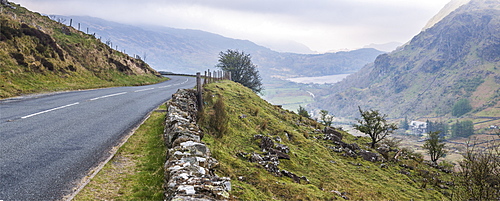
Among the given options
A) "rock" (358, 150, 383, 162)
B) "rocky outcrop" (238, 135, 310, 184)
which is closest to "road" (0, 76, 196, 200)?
"rocky outcrop" (238, 135, 310, 184)

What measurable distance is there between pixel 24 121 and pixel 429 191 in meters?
23.4

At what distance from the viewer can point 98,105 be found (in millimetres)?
16016

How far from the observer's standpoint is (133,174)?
7566mm

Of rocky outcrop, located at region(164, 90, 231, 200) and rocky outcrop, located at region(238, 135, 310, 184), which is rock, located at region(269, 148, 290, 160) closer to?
rocky outcrop, located at region(238, 135, 310, 184)

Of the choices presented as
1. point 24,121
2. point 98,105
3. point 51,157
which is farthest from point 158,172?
point 98,105

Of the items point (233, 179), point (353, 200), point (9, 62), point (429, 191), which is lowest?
point (429, 191)

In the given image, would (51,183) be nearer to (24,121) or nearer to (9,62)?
(24,121)

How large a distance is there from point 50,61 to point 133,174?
27.3m

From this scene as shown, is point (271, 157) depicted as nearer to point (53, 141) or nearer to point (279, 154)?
point (279, 154)

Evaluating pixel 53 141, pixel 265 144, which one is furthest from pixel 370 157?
pixel 53 141

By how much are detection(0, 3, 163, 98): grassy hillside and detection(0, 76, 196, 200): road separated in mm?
7180

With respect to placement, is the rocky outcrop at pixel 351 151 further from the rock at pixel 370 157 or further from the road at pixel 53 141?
the road at pixel 53 141

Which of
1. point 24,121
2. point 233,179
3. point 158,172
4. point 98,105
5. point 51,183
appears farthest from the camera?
point 98,105

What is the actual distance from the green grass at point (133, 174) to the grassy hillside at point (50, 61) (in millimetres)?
13543
